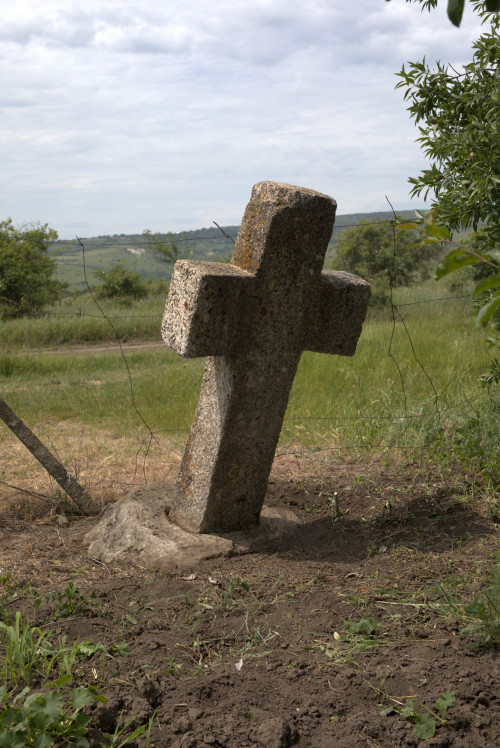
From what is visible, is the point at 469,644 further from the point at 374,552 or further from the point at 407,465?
the point at 407,465

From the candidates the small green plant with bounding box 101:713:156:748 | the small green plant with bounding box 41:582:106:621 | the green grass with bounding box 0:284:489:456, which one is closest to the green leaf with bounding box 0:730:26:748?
the small green plant with bounding box 101:713:156:748

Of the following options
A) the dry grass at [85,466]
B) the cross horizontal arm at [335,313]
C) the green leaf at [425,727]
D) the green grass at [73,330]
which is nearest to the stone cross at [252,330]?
the cross horizontal arm at [335,313]

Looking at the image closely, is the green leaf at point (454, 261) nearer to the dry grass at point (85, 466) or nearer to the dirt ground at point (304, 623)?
the dirt ground at point (304, 623)

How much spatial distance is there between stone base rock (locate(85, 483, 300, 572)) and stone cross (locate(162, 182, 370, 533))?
11cm

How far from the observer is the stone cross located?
11.0ft

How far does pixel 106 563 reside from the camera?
11.8 feet

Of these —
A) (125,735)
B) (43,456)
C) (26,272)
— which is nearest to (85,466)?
(43,456)

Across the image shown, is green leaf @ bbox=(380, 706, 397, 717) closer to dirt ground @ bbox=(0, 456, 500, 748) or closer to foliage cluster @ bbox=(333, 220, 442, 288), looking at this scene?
dirt ground @ bbox=(0, 456, 500, 748)

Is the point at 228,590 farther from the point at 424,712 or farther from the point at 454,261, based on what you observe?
the point at 454,261

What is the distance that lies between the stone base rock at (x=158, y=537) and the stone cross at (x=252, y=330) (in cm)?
11

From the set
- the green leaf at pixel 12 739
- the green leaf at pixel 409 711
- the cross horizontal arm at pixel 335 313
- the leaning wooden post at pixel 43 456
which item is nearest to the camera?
the green leaf at pixel 12 739

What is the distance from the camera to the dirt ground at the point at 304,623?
219 cm

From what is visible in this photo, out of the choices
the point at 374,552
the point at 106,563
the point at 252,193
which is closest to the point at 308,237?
the point at 252,193

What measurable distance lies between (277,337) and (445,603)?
1.57 metres
